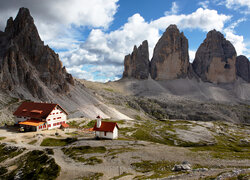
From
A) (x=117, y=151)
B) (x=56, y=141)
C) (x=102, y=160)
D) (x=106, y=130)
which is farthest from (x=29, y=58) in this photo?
(x=102, y=160)

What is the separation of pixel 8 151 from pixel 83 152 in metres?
19.2

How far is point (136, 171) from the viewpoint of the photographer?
35.2m

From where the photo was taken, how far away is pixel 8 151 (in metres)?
47.9

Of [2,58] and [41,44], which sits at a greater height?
[41,44]

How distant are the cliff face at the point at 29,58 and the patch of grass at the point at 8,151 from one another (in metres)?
72.1

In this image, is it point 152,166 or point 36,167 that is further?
point 36,167

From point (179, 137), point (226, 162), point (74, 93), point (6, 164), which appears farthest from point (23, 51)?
point (226, 162)

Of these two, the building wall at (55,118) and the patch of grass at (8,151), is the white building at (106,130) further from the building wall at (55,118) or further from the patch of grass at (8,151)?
the building wall at (55,118)

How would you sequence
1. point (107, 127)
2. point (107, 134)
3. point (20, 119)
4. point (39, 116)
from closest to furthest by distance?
1. point (107, 134)
2. point (107, 127)
3. point (39, 116)
4. point (20, 119)

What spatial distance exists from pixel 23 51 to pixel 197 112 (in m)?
164

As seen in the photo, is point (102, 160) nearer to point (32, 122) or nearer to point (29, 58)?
point (32, 122)

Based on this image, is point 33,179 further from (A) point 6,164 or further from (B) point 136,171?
(B) point 136,171

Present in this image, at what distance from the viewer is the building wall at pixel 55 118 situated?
2779 inches

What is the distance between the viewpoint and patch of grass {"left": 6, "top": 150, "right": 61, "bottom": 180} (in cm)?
3691
